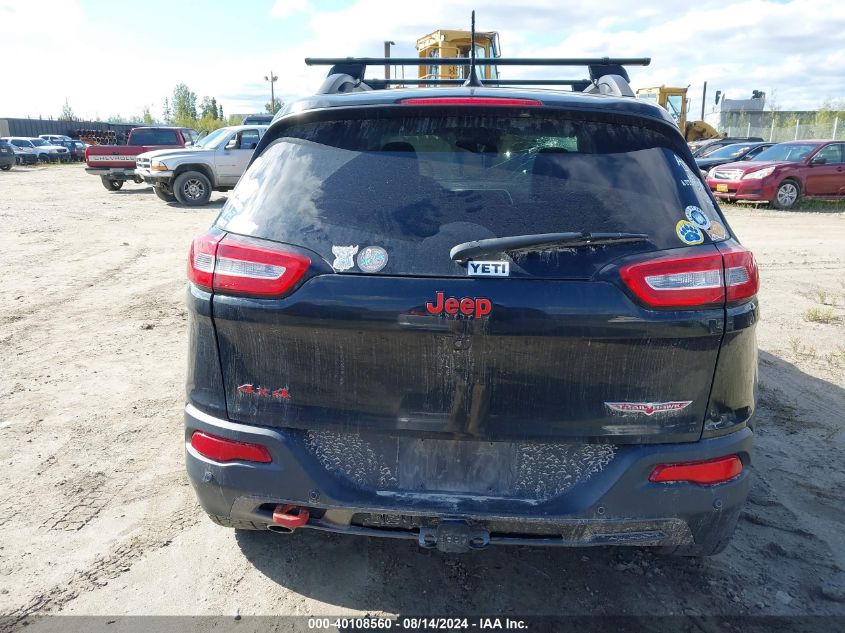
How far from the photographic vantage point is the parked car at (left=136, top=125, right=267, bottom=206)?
16.5 meters

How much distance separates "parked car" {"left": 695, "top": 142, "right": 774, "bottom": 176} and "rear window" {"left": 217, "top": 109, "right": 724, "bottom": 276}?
17882mm

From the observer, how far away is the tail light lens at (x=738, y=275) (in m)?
2.06

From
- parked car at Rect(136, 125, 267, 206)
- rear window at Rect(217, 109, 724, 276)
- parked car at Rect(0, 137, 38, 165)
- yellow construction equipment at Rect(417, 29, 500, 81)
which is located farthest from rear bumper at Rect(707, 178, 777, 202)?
parked car at Rect(0, 137, 38, 165)

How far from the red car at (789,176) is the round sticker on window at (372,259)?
54.6ft

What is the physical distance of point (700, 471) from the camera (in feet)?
6.94

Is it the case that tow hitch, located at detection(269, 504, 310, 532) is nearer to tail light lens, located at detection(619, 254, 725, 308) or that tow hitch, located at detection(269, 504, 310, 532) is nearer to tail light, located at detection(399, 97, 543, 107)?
tail light lens, located at detection(619, 254, 725, 308)

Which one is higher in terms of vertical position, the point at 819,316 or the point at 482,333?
the point at 482,333

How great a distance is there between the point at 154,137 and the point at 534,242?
21.7m

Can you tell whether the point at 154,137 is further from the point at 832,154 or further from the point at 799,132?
the point at 799,132

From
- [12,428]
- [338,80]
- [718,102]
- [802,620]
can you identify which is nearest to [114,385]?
[12,428]

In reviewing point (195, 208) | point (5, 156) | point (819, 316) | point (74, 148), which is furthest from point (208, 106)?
point (819, 316)

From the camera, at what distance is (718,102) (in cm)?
6106

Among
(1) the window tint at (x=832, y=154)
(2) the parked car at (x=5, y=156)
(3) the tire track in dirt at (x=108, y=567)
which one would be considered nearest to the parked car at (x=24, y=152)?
(2) the parked car at (x=5, y=156)

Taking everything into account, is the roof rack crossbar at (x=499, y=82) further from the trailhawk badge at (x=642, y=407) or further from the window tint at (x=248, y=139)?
the window tint at (x=248, y=139)
